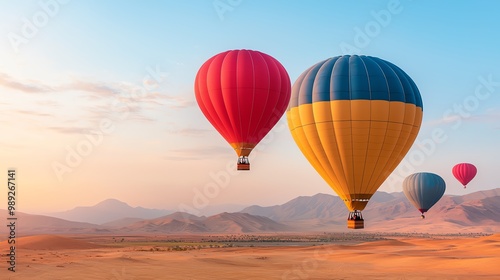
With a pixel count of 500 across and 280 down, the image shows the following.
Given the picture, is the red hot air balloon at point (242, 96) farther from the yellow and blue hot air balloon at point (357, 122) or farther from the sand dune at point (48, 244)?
the sand dune at point (48, 244)

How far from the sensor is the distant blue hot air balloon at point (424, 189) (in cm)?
8288

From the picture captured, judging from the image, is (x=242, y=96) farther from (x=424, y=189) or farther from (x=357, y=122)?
(x=424, y=189)

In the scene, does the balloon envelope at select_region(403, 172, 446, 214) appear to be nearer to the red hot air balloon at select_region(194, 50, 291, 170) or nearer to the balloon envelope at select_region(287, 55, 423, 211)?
the balloon envelope at select_region(287, 55, 423, 211)

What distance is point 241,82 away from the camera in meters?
38.6

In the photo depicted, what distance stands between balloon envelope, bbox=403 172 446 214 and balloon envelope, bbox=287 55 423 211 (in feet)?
161

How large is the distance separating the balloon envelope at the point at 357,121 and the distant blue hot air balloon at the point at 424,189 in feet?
161

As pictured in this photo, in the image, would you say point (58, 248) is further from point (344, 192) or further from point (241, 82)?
point (344, 192)

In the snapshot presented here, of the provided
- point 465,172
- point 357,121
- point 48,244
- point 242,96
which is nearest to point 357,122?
point 357,121

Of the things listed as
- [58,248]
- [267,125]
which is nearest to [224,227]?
[58,248]

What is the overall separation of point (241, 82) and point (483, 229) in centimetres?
16358

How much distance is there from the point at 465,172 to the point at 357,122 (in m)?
73.7

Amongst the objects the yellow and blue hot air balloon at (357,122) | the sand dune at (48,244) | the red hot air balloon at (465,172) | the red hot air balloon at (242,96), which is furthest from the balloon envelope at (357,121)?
the red hot air balloon at (465,172)

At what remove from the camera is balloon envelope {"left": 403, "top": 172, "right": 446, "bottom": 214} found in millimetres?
82875

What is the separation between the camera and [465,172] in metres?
101
